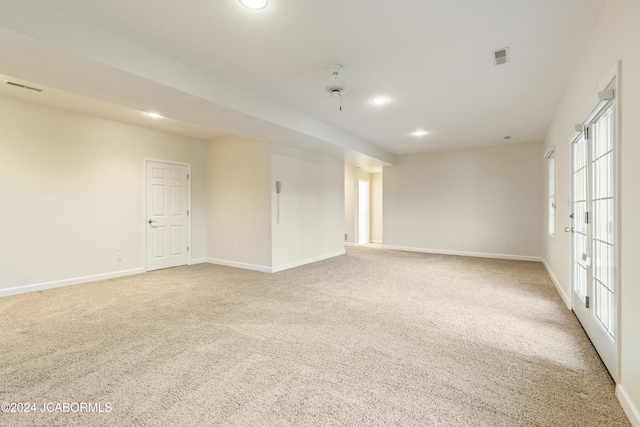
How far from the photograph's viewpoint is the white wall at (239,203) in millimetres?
5512

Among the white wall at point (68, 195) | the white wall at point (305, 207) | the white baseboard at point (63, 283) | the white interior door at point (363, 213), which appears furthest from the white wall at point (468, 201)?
the white baseboard at point (63, 283)

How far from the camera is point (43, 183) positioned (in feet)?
14.1

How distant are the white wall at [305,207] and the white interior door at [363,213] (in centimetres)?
216

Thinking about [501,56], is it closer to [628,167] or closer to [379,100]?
[379,100]

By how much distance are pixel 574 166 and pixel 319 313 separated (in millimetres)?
3263

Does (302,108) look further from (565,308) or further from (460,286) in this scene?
(565,308)

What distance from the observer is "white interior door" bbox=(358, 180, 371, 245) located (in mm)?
9469

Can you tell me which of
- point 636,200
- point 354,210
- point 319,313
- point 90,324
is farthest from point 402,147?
point 90,324

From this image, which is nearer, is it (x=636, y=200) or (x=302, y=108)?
(x=636, y=200)

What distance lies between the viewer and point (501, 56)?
2865 mm

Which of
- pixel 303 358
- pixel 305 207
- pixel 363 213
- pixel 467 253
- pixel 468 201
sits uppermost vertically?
pixel 468 201

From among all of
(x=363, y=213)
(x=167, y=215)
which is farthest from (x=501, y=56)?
(x=363, y=213)

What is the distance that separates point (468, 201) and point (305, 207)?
4057mm

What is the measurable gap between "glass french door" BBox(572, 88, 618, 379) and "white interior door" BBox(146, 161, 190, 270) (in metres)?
6.22
